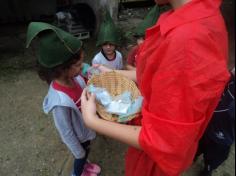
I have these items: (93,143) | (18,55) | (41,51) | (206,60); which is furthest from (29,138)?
(206,60)

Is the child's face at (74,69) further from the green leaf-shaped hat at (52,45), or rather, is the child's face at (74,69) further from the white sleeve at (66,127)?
the white sleeve at (66,127)

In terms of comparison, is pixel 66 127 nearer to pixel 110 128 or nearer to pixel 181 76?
pixel 110 128

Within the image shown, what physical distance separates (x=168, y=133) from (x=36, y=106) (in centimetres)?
292

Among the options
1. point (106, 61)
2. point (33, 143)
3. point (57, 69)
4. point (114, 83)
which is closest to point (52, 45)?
point (57, 69)

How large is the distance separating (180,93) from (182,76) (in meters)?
0.06

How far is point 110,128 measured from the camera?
1.12m

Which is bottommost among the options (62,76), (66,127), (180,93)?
(66,127)

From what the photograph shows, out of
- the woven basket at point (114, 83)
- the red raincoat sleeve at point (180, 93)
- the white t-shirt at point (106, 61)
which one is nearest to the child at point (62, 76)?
the woven basket at point (114, 83)

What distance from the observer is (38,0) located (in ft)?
20.1

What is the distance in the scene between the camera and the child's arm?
1022 millimetres

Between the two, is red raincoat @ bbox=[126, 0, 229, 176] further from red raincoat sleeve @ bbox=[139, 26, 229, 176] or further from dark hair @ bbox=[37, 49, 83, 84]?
dark hair @ bbox=[37, 49, 83, 84]

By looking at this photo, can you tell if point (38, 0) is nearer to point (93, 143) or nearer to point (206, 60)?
point (93, 143)

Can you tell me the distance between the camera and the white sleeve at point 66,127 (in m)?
1.89

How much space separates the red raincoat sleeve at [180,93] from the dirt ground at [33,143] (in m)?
1.50
